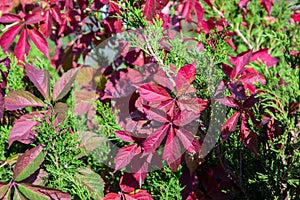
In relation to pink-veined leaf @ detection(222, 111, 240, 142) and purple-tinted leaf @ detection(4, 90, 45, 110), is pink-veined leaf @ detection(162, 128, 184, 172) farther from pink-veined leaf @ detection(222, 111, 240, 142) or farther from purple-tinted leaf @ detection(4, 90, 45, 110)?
purple-tinted leaf @ detection(4, 90, 45, 110)

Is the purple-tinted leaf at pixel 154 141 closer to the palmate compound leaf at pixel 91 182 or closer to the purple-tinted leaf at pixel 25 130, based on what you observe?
the palmate compound leaf at pixel 91 182

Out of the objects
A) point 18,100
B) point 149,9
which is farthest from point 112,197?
point 149,9

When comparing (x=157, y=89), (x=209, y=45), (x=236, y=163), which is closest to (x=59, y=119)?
(x=157, y=89)

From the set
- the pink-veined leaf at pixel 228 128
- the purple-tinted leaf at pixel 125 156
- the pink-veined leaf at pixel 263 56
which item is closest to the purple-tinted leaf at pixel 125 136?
the purple-tinted leaf at pixel 125 156

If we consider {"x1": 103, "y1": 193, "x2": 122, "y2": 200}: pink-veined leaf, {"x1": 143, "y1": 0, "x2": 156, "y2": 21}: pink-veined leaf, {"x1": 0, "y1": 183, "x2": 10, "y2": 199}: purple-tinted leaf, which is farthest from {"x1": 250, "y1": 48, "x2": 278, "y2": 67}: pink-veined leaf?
{"x1": 0, "y1": 183, "x2": 10, "y2": 199}: purple-tinted leaf

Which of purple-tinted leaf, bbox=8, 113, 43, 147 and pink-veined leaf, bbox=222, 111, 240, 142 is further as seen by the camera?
purple-tinted leaf, bbox=8, 113, 43, 147

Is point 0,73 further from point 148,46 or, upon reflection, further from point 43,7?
point 148,46
